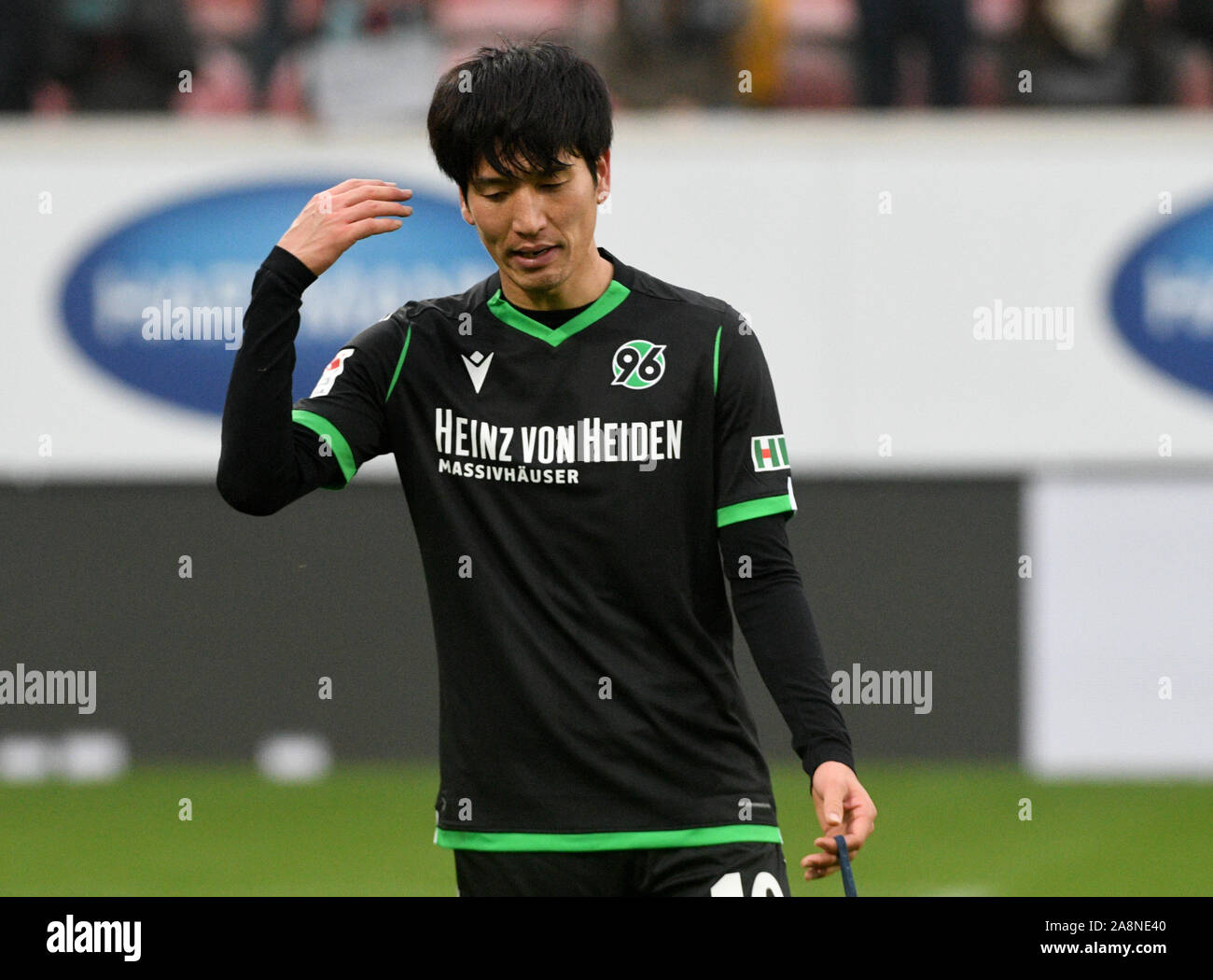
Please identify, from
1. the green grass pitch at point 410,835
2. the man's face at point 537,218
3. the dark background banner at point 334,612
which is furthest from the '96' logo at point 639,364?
the dark background banner at point 334,612

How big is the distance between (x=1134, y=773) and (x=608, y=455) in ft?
20.4

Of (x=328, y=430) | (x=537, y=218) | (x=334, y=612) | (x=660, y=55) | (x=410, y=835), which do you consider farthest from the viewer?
(x=660, y=55)

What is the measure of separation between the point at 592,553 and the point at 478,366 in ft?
1.33

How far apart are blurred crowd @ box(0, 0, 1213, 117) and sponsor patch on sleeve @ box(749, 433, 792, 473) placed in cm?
610

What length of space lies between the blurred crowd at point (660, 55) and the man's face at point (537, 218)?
6.02 m

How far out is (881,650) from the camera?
29.2 ft

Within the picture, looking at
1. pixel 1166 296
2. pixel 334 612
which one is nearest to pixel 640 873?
pixel 334 612

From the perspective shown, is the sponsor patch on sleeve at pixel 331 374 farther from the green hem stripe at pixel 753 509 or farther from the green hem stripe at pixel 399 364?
the green hem stripe at pixel 753 509

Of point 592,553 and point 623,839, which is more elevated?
point 592,553

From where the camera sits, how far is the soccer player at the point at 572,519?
3352mm

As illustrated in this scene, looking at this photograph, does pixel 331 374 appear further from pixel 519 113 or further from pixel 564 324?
pixel 519 113

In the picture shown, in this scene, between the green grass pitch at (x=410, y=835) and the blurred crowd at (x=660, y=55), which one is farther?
the blurred crowd at (x=660, y=55)

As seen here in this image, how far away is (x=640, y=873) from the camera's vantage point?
133 inches
